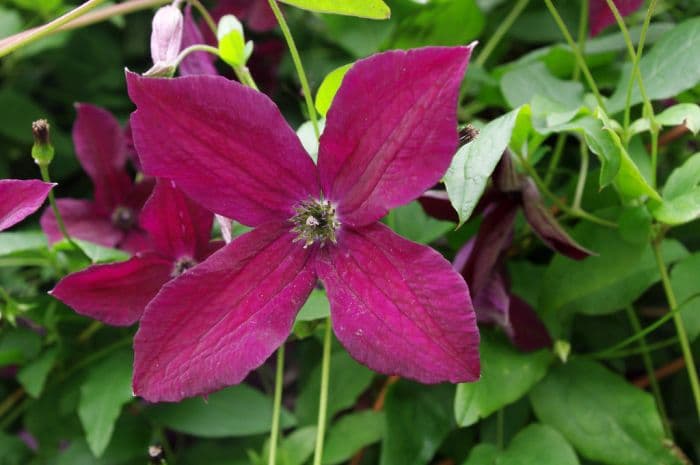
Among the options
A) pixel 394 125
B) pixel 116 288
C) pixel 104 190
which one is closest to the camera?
pixel 394 125

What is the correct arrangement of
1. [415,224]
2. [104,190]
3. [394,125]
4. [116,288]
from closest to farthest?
[394,125]
[116,288]
[415,224]
[104,190]

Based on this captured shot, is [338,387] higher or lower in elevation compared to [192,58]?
lower

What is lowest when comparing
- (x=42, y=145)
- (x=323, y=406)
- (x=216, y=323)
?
(x=323, y=406)

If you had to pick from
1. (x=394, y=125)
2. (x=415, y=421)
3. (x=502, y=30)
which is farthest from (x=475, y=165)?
(x=502, y=30)

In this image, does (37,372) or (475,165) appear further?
(37,372)

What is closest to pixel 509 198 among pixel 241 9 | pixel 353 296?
pixel 353 296

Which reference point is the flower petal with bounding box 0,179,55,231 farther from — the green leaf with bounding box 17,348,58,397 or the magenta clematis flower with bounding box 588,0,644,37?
the magenta clematis flower with bounding box 588,0,644,37

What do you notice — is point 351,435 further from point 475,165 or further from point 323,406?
point 475,165
